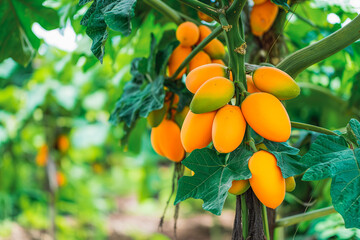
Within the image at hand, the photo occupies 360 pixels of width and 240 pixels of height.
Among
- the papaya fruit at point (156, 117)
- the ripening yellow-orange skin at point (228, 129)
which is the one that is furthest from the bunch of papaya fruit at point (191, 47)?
the ripening yellow-orange skin at point (228, 129)

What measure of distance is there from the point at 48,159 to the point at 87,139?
693 millimetres

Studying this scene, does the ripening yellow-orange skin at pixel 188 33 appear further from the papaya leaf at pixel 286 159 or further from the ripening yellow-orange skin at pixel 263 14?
the papaya leaf at pixel 286 159

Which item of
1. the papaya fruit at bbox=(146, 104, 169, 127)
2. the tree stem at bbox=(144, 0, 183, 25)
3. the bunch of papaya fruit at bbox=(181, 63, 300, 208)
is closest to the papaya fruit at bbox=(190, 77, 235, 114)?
the bunch of papaya fruit at bbox=(181, 63, 300, 208)

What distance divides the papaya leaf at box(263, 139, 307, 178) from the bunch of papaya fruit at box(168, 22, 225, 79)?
1.12 feet

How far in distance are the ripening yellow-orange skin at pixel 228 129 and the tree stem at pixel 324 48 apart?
0.21 metres

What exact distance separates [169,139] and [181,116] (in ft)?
0.23

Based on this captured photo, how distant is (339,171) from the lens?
2.23 ft

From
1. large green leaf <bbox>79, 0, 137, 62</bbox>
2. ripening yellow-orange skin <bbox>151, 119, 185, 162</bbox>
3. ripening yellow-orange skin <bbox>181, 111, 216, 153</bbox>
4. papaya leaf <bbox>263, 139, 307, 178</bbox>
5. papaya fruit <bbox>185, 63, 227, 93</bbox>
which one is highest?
large green leaf <bbox>79, 0, 137, 62</bbox>

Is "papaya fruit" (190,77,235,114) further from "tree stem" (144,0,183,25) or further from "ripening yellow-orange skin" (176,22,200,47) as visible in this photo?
"tree stem" (144,0,183,25)

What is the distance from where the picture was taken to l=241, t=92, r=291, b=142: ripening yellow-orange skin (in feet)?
2.31

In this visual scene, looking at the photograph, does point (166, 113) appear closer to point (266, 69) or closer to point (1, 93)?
point (266, 69)

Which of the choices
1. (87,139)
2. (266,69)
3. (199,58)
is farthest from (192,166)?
(87,139)

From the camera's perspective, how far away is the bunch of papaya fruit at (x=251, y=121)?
690mm

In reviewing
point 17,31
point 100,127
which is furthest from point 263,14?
point 100,127
